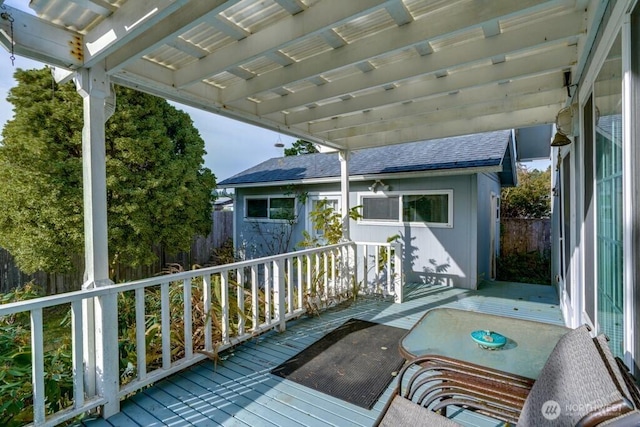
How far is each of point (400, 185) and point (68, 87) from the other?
22.4 ft

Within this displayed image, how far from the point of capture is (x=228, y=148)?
20.9 metres

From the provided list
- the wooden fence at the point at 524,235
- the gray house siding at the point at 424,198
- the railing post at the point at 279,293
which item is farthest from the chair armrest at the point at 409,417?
the wooden fence at the point at 524,235

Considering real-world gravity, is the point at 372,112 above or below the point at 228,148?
below

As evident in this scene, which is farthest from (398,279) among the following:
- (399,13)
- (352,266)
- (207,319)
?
(399,13)

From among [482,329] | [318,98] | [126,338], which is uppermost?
[318,98]

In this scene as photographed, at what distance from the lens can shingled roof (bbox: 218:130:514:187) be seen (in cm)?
617

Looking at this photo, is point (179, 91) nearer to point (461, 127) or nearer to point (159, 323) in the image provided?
point (159, 323)

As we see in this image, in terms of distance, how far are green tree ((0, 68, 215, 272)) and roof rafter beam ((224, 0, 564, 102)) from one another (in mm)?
4336

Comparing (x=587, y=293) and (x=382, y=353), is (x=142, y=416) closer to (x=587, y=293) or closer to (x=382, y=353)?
(x=382, y=353)

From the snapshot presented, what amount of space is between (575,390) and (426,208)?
5.72m

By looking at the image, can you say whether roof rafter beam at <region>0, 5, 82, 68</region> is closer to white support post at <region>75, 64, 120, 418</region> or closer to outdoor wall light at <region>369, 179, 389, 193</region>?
white support post at <region>75, 64, 120, 418</region>

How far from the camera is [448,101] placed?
3820 millimetres

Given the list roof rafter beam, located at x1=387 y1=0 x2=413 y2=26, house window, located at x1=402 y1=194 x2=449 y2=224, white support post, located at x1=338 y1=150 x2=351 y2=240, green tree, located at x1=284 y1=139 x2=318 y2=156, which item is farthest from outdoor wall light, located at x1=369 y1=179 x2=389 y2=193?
green tree, located at x1=284 y1=139 x2=318 y2=156

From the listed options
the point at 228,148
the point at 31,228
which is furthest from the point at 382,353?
the point at 228,148
